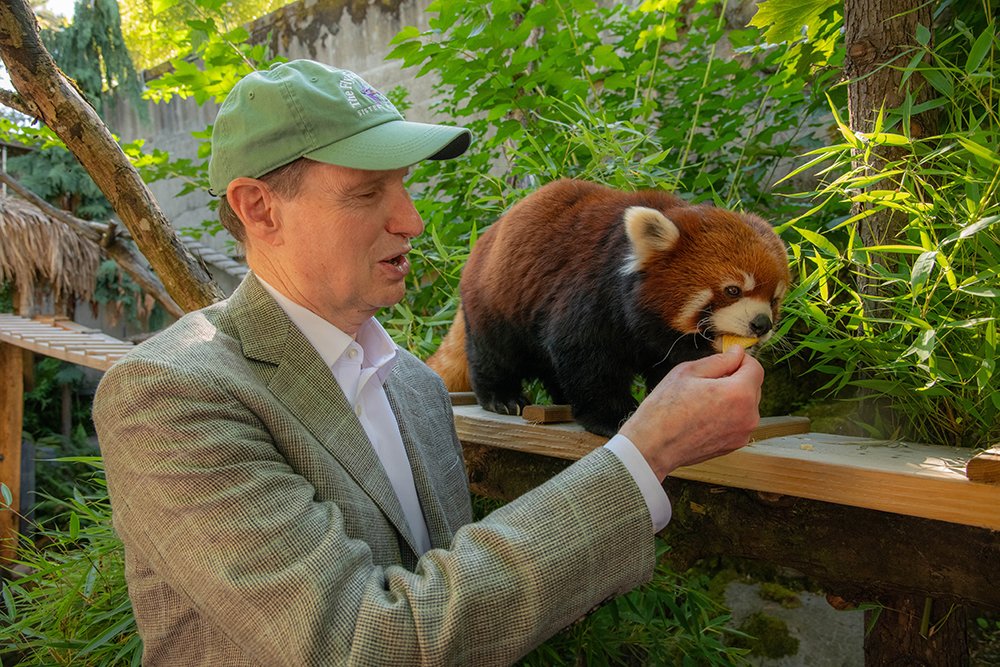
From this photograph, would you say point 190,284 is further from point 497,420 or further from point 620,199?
point 620,199

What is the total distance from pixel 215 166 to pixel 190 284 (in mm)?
1261

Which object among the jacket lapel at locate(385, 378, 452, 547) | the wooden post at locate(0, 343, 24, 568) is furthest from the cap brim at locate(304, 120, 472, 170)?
the wooden post at locate(0, 343, 24, 568)

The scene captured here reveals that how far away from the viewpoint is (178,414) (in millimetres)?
1004

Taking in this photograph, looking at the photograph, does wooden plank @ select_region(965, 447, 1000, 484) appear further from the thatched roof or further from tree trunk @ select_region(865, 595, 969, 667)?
the thatched roof

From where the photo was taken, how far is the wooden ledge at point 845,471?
1.12 metres

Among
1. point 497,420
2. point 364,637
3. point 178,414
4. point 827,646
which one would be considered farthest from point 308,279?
point 827,646

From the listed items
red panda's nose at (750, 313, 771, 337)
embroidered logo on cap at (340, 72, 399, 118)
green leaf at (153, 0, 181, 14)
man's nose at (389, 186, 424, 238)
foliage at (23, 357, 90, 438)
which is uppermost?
green leaf at (153, 0, 181, 14)

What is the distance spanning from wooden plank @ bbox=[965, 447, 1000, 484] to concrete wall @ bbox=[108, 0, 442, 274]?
4728mm

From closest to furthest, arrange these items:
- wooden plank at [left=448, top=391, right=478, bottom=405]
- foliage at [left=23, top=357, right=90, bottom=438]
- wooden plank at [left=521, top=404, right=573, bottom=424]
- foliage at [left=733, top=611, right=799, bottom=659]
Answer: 1. wooden plank at [left=521, top=404, right=573, bottom=424]
2. wooden plank at [left=448, top=391, right=478, bottom=405]
3. foliage at [left=733, top=611, right=799, bottom=659]
4. foliage at [left=23, top=357, right=90, bottom=438]

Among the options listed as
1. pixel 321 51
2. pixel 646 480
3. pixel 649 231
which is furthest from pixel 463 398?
pixel 321 51

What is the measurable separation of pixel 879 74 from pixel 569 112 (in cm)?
126

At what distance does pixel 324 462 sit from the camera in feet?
3.70

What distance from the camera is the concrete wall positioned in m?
6.07

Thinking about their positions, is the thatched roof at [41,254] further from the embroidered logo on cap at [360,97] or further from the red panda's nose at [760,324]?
the red panda's nose at [760,324]
